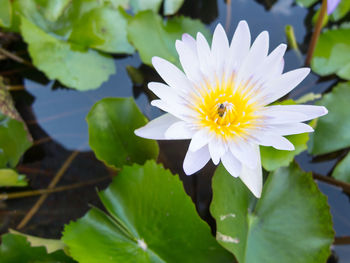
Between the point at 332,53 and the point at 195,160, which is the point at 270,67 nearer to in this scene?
the point at 195,160

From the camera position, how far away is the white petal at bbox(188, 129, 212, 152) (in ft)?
3.20

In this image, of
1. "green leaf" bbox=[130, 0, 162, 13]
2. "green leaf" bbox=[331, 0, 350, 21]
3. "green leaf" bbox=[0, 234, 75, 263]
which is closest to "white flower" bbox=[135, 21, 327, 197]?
"green leaf" bbox=[0, 234, 75, 263]

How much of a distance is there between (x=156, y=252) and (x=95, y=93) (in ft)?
3.43

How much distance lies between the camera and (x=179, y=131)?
1004 mm

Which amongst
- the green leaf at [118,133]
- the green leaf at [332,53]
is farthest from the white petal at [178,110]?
the green leaf at [332,53]

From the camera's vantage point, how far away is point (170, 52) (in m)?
1.86

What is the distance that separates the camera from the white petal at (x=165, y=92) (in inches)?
39.6

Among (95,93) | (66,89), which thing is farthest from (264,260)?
(66,89)

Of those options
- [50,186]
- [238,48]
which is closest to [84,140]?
[50,186]

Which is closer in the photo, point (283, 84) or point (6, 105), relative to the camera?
point (283, 84)

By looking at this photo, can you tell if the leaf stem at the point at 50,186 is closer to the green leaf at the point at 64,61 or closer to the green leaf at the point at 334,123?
the green leaf at the point at 64,61

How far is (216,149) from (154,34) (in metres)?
1.02

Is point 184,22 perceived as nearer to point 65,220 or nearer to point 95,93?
point 95,93

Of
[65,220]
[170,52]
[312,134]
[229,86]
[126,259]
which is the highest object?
[229,86]
